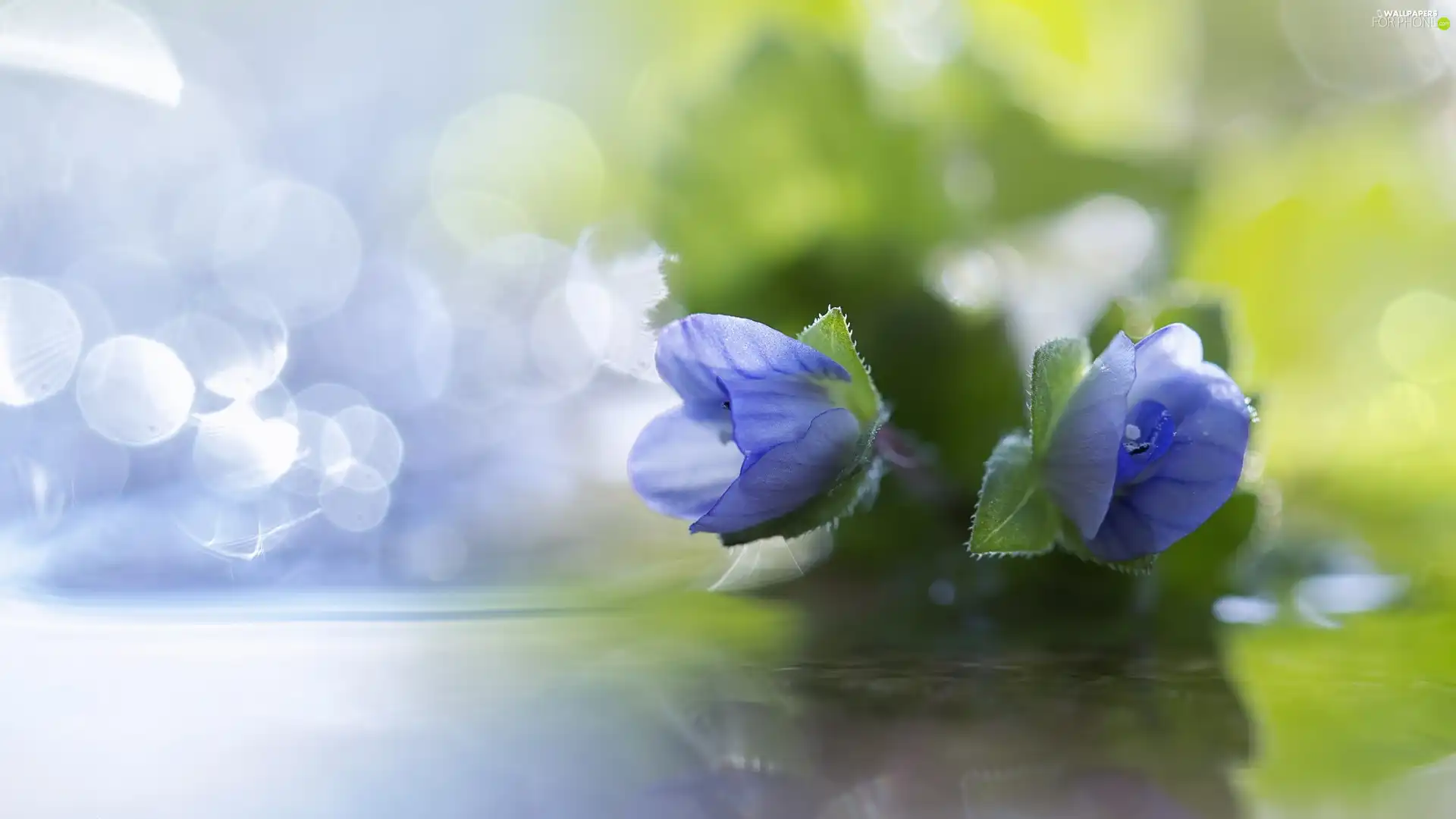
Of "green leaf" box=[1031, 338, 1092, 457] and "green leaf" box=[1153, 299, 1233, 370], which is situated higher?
"green leaf" box=[1153, 299, 1233, 370]

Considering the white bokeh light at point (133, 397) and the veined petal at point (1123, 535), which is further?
the white bokeh light at point (133, 397)

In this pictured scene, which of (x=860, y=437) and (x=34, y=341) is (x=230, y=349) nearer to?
(x=34, y=341)

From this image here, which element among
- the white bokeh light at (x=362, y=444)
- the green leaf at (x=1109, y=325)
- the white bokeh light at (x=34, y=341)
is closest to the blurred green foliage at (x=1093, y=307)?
the green leaf at (x=1109, y=325)

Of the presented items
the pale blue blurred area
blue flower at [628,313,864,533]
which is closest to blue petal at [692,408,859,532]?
blue flower at [628,313,864,533]

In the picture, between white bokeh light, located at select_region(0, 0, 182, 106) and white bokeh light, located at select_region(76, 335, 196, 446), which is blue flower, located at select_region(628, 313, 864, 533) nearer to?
white bokeh light, located at select_region(76, 335, 196, 446)

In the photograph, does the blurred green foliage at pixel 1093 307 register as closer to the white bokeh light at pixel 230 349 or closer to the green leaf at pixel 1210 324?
the green leaf at pixel 1210 324

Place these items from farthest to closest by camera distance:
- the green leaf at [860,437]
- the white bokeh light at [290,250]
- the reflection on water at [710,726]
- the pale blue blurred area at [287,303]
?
the white bokeh light at [290,250], the pale blue blurred area at [287,303], the green leaf at [860,437], the reflection on water at [710,726]

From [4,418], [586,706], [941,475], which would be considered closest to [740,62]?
[941,475]

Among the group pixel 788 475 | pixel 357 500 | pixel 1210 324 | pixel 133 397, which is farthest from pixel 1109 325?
pixel 133 397
